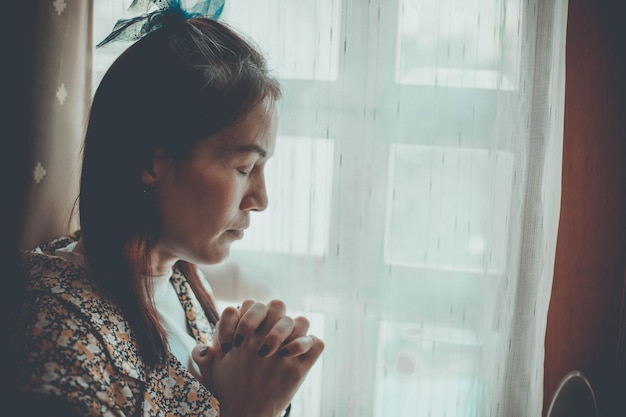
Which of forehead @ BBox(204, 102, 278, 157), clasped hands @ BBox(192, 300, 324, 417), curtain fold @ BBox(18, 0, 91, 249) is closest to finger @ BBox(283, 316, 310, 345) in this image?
clasped hands @ BBox(192, 300, 324, 417)

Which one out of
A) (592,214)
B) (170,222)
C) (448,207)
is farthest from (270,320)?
(592,214)

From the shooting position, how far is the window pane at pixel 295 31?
129cm

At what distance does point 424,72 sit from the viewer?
1273 millimetres

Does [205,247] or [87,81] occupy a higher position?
[87,81]

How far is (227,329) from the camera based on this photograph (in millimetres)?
1009

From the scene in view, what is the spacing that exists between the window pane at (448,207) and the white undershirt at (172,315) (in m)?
0.55

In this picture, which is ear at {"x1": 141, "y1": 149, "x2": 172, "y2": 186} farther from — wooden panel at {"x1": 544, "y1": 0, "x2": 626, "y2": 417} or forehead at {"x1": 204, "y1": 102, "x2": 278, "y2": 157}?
wooden panel at {"x1": 544, "y1": 0, "x2": 626, "y2": 417}

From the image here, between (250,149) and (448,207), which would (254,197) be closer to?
(250,149)

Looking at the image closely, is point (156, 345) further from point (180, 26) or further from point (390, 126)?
point (390, 126)

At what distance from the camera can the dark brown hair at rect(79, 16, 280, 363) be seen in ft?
2.98

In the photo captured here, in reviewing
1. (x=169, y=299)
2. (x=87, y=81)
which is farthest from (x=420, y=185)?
(x=87, y=81)

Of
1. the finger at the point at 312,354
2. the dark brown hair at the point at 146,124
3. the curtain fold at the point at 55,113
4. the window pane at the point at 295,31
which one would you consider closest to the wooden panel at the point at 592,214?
the window pane at the point at 295,31

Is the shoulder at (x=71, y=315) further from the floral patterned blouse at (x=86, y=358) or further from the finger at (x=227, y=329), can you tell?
the finger at (x=227, y=329)

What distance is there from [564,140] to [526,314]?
17.9 inches
